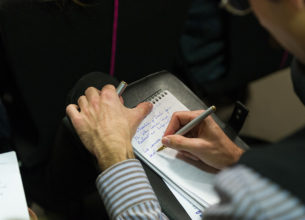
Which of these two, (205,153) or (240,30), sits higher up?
(240,30)

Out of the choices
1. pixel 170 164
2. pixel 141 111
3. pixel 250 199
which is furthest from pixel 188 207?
pixel 250 199

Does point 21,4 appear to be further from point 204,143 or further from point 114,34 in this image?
point 204,143

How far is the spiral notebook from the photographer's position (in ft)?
2.01

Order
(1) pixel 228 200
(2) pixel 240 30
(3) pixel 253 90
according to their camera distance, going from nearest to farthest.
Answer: (1) pixel 228 200, (2) pixel 240 30, (3) pixel 253 90

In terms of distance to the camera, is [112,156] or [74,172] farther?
[74,172]

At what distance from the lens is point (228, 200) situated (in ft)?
1.16

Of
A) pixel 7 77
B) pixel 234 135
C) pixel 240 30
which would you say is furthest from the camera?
pixel 240 30

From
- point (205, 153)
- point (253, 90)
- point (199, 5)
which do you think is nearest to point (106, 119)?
point (205, 153)

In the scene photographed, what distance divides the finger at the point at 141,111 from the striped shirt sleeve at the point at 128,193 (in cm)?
10

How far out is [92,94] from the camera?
2.10 feet

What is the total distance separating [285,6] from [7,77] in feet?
2.41

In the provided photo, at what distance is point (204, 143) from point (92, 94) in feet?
0.69

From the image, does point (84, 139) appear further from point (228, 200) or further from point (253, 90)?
point (253, 90)

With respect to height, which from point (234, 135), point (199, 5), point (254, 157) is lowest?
point (234, 135)
